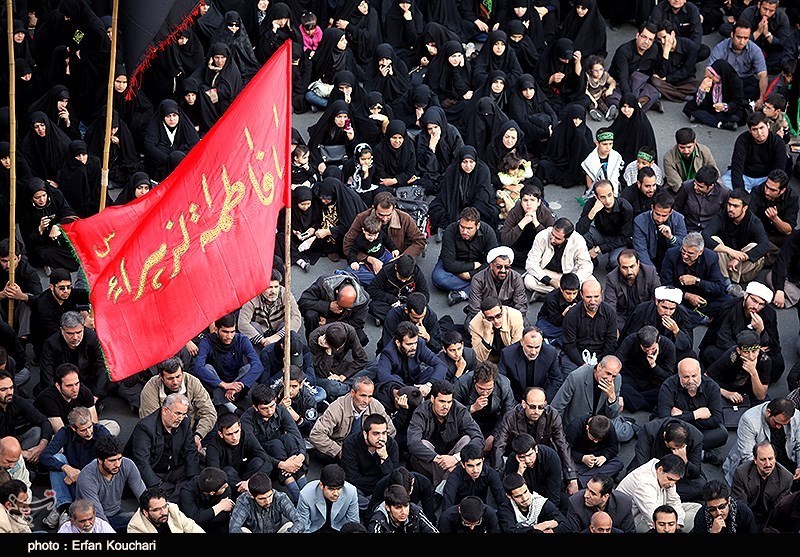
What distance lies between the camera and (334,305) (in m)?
15.7

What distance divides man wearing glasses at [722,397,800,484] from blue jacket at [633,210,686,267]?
263cm

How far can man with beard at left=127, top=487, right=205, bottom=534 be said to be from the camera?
42.3 feet

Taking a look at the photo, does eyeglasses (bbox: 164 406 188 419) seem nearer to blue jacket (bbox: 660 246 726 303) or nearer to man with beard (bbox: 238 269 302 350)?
man with beard (bbox: 238 269 302 350)

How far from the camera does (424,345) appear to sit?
15.0m

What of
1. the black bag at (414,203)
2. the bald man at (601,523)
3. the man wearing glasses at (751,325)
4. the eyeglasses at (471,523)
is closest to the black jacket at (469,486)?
the eyeglasses at (471,523)

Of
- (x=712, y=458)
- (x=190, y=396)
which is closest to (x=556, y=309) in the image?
(x=712, y=458)

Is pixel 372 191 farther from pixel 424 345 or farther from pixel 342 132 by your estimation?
pixel 424 345

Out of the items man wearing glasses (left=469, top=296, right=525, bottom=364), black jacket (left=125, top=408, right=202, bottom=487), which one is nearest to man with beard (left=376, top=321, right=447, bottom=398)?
man wearing glasses (left=469, top=296, right=525, bottom=364)

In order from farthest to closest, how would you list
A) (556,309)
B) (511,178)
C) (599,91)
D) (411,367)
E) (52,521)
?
(599,91) < (511,178) < (556,309) < (411,367) < (52,521)

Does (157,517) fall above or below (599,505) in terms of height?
above

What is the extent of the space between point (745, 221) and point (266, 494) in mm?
5614

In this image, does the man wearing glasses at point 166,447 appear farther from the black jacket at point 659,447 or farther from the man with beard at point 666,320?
the man with beard at point 666,320

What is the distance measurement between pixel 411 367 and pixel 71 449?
275 centimetres

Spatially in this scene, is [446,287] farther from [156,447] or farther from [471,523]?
[471,523]
